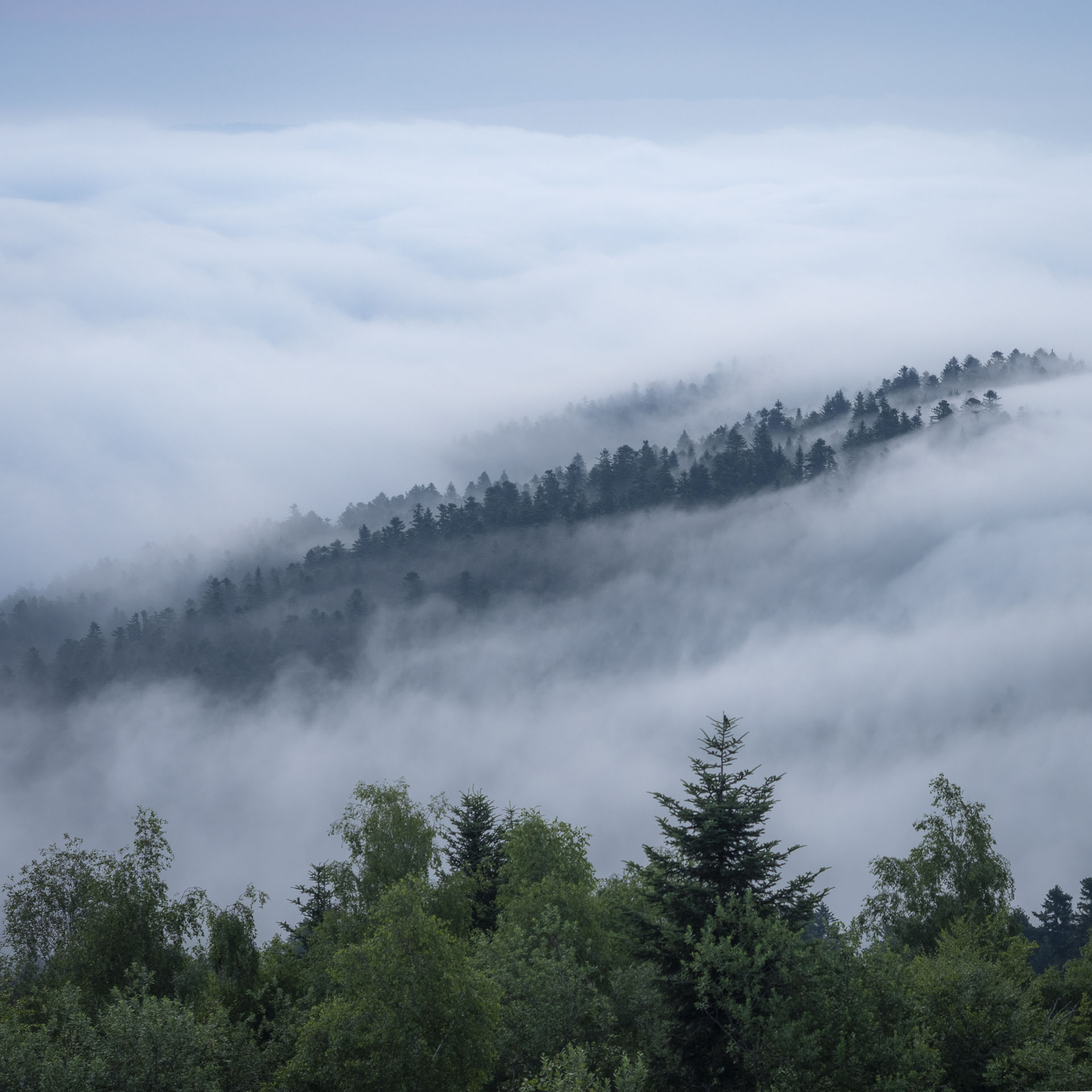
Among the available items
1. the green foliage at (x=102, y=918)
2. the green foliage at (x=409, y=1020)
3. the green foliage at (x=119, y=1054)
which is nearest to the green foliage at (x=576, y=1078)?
the green foliage at (x=409, y=1020)

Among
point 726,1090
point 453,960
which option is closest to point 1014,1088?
point 726,1090

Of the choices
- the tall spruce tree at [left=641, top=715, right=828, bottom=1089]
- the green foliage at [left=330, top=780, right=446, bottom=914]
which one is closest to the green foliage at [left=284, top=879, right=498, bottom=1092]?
the tall spruce tree at [left=641, top=715, right=828, bottom=1089]

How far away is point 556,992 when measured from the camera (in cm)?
3884

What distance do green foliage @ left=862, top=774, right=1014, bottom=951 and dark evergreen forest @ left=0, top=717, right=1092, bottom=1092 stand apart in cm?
386

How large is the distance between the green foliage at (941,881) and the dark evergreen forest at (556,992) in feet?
12.7

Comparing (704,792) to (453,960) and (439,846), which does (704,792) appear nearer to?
(453,960)

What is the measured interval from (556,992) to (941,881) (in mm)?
30688

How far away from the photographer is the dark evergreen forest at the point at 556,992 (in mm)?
32844

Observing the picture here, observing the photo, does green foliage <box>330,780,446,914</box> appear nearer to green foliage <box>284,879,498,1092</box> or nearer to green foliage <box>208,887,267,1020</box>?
green foliage <box>208,887,267,1020</box>

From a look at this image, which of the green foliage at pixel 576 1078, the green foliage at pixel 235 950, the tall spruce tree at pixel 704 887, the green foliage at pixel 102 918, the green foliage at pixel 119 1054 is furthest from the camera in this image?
the green foliage at pixel 235 950

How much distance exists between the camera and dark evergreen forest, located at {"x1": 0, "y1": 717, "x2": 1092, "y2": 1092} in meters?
32.8

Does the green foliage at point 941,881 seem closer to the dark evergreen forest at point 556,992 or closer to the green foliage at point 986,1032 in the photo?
the dark evergreen forest at point 556,992

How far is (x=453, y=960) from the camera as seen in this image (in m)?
35.3

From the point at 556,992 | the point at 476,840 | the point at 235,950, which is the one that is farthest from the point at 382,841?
the point at 556,992
